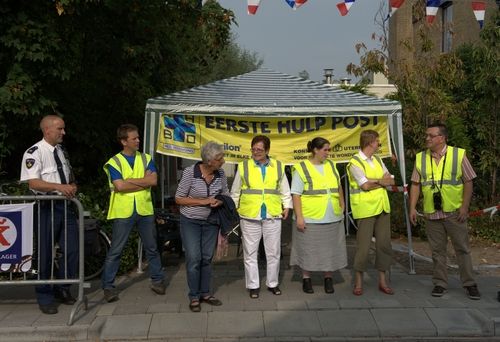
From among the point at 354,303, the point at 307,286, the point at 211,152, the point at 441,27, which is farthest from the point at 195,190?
the point at 441,27

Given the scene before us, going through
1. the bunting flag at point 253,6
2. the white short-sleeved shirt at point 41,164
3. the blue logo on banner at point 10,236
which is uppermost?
the bunting flag at point 253,6

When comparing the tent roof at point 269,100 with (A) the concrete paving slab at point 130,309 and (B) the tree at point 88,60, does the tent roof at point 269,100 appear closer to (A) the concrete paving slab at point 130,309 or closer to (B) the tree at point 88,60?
(B) the tree at point 88,60

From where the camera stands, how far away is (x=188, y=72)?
1388 centimetres

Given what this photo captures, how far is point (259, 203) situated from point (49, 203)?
2.09 m

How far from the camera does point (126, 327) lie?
4.96 meters

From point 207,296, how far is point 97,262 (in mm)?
1880

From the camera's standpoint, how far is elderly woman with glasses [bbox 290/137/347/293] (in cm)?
582

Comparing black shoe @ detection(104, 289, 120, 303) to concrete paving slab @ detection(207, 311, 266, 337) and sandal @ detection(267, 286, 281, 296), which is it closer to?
concrete paving slab @ detection(207, 311, 266, 337)

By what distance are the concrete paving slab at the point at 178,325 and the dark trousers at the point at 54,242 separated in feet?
3.37

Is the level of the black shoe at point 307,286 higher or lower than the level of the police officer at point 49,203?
lower

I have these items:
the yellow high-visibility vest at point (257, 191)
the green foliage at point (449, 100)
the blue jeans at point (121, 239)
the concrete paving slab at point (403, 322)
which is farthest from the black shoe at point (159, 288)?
the green foliage at point (449, 100)

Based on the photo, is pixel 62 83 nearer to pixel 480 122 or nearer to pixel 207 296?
pixel 207 296

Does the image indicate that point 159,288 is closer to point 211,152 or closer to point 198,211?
point 198,211

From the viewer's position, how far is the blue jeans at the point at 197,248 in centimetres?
536
